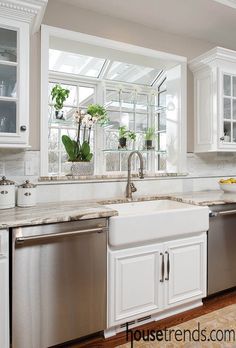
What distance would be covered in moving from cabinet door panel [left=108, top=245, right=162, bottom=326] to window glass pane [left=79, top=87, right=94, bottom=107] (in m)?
1.60

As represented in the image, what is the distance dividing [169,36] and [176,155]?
121 cm

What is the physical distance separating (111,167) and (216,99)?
121 centimetres

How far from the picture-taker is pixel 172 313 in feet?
6.38

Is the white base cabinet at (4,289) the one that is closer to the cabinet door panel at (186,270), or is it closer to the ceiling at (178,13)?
the cabinet door panel at (186,270)

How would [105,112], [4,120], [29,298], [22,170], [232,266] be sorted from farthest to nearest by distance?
[105,112], [232,266], [22,170], [4,120], [29,298]

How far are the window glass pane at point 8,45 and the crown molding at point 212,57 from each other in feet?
5.70

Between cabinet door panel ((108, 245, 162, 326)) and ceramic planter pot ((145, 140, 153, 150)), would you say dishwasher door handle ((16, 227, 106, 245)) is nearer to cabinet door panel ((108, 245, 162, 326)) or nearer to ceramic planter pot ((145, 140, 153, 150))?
cabinet door panel ((108, 245, 162, 326))

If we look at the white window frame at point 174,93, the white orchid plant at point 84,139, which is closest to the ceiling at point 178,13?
the white window frame at point 174,93

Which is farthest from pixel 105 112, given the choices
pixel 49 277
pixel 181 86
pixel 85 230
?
pixel 49 277

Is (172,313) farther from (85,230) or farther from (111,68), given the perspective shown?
(111,68)

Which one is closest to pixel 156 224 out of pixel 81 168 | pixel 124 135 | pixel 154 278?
pixel 154 278

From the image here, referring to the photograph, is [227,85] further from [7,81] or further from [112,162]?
[7,81]

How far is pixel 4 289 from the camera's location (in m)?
1.37

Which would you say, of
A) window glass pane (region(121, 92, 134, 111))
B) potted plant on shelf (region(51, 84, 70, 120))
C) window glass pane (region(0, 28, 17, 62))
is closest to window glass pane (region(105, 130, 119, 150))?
window glass pane (region(121, 92, 134, 111))
